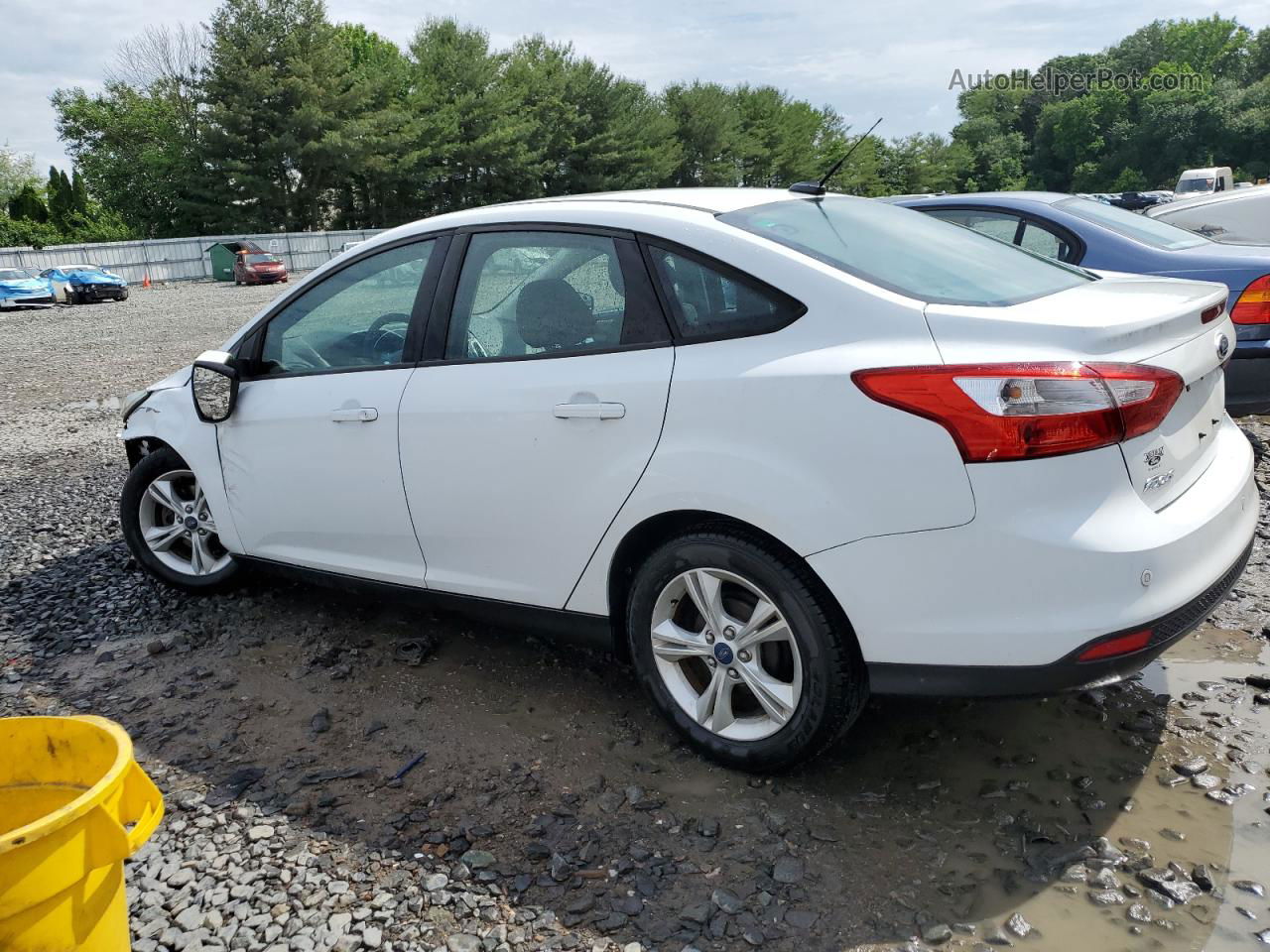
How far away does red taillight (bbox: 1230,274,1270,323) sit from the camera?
5441mm

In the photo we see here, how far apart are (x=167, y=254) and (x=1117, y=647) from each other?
43231 millimetres

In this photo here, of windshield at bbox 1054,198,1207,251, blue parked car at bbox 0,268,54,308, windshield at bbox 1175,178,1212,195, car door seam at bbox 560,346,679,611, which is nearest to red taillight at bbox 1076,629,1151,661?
car door seam at bbox 560,346,679,611

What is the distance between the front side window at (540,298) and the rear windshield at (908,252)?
42 centimetres

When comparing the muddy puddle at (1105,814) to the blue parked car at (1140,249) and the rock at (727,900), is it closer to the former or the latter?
the rock at (727,900)

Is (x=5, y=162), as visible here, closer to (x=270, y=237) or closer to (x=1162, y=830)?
(x=270, y=237)

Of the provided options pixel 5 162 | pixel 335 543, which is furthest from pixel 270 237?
pixel 5 162

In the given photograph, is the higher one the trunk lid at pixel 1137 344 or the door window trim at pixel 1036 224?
the door window trim at pixel 1036 224

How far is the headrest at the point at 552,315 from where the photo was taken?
3203 mm

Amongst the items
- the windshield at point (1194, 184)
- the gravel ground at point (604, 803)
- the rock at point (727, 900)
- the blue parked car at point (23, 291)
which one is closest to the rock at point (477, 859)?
the gravel ground at point (604, 803)

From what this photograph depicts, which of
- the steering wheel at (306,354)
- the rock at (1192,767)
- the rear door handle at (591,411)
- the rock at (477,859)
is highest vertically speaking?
the steering wheel at (306,354)

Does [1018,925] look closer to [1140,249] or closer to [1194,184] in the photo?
[1140,249]

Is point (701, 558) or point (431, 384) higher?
point (431, 384)

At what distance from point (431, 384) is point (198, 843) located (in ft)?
5.16

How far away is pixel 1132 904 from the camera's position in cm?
244
